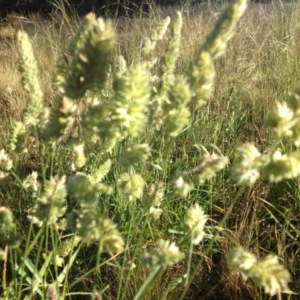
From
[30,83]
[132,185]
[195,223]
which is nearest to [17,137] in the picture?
[30,83]

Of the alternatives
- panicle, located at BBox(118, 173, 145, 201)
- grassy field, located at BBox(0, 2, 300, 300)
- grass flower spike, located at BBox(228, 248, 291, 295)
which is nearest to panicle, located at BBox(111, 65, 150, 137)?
grassy field, located at BBox(0, 2, 300, 300)

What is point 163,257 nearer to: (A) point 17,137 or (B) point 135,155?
(B) point 135,155

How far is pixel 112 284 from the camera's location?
1.30 metres

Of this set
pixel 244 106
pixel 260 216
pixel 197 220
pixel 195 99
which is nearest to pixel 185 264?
pixel 260 216

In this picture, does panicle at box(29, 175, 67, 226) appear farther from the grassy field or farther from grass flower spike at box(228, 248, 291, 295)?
grass flower spike at box(228, 248, 291, 295)

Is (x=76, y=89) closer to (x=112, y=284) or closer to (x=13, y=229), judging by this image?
(x=13, y=229)

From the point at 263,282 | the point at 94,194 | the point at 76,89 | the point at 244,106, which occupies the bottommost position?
the point at 244,106

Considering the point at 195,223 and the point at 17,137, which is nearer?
the point at 195,223

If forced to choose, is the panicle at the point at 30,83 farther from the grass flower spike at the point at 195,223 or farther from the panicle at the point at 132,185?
the grass flower spike at the point at 195,223

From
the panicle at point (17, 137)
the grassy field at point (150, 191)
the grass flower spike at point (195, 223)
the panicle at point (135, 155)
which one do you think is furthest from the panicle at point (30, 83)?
the grass flower spike at point (195, 223)

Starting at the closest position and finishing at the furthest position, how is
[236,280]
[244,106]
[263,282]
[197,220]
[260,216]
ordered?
[263,282]
[197,220]
[236,280]
[260,216]
[244,106]

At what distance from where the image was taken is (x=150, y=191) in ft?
2.98

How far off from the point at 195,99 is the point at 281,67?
1762 millimetres

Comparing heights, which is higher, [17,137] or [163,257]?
[17,137]
